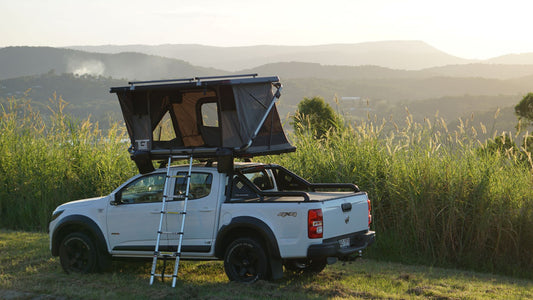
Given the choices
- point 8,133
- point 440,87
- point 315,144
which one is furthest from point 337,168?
point 440,87

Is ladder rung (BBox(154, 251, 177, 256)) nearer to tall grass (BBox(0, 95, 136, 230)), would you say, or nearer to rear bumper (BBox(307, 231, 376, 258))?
rear bumper (BBox(307, 231, 376, 258))

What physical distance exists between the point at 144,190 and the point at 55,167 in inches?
299

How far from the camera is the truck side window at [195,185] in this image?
27.6 ft

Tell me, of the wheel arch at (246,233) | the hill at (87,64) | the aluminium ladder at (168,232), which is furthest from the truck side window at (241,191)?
the hill at (87,64)

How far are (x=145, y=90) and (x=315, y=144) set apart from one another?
5356 mm

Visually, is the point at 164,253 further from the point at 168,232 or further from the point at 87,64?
the point at 87,64

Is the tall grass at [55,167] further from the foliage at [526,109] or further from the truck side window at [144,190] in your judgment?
the foliage at [526,109]

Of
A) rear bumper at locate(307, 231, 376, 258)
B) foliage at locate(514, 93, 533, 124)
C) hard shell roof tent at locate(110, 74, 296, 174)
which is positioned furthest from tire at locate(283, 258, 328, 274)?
foliage at locate(514, 93, 533, 124)

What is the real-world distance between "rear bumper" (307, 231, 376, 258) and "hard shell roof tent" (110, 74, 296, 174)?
1713 mm

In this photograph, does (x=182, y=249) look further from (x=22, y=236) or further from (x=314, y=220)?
(x=22, y=236)

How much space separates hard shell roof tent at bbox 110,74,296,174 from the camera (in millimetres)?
8641

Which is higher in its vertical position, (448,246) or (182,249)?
(182,249)

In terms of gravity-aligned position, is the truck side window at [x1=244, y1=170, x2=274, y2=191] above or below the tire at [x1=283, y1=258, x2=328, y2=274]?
above

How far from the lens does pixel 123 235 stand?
8820 millimetres
